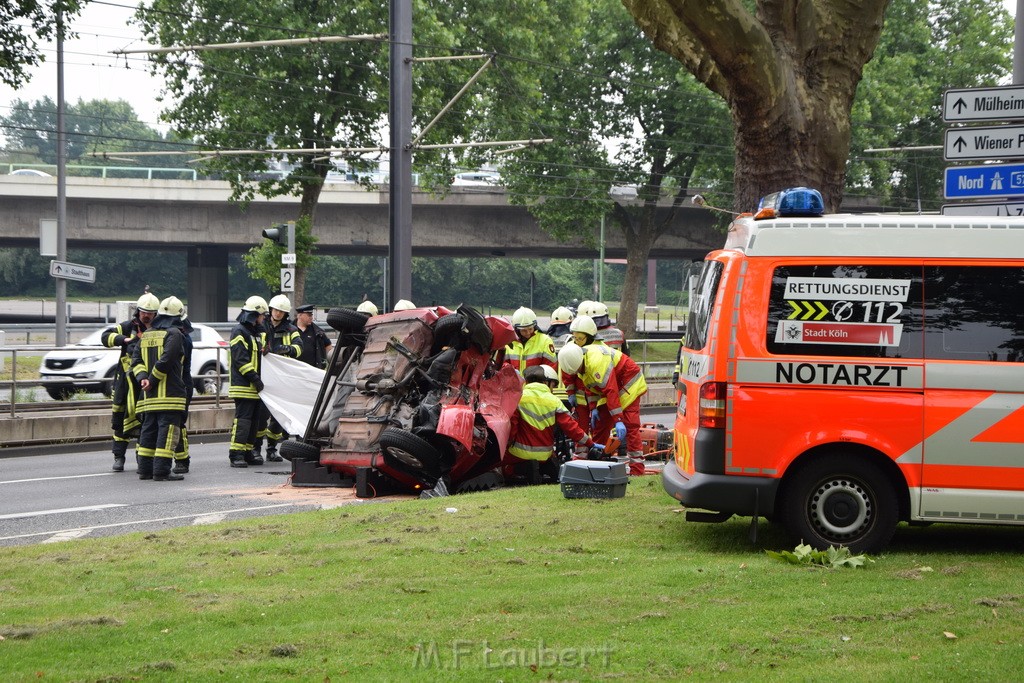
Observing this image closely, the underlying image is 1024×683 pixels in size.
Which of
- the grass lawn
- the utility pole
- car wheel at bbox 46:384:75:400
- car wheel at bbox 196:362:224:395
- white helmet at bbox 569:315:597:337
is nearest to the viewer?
the grass lawn

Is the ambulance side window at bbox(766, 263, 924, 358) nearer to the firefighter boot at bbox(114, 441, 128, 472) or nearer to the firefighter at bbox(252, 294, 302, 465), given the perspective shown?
the firefighter at bbox(252, 294, 302, 465)

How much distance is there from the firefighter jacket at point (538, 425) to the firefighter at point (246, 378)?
4260 millimetres

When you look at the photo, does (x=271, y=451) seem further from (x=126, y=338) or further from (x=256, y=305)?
(x=126, y=338)

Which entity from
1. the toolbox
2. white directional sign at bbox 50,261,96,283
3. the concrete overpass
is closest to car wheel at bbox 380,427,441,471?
the toolbox

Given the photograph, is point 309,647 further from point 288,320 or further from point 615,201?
point 615,201

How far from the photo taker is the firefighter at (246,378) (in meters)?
15.1

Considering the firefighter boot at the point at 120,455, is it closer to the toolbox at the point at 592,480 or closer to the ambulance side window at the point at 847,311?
the toolbox at the point at 592,480

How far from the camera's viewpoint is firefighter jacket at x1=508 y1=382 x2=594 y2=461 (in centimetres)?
1198

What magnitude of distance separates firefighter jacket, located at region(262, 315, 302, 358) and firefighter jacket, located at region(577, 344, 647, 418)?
489cm

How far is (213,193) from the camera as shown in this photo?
4575cm

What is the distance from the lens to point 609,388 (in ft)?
40.1

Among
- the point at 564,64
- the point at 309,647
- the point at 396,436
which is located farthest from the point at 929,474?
the point at 564,64

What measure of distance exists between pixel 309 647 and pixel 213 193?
42046 millimetres

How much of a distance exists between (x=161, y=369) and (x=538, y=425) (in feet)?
14.4
